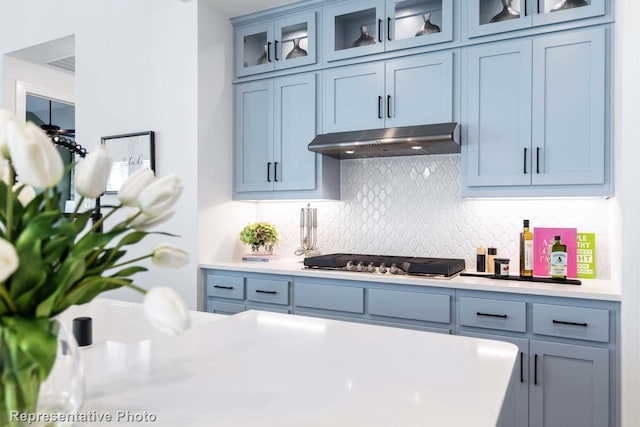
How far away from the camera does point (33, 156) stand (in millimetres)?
521

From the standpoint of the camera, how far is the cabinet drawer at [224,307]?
3.14 metres

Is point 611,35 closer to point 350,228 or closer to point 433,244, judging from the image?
point 433,244

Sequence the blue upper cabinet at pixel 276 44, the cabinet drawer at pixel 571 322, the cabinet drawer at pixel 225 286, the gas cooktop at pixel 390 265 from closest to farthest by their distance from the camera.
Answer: the cabinet drawer at pixel 571 322 < the gas cooktop at pixel 390 265 < the cabinet drawer at pixel 225 286 < the blue upper cabinet at pixel 276 44

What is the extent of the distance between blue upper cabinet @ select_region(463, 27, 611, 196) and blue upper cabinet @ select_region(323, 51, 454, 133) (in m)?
0.15

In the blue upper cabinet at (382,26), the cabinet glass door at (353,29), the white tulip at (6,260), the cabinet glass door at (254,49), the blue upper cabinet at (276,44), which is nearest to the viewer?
the white tulip at (6,260)

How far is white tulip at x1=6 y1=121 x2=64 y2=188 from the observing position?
0.52 meters

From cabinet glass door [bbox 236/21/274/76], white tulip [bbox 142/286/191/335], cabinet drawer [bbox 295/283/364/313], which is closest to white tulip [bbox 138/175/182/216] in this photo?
white tulip [bbox 142/286/191/335]

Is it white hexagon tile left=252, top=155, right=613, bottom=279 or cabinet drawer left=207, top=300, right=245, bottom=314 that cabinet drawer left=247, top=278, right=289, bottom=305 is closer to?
cabinet drawer left=207, top=300, right=245, bottom=314

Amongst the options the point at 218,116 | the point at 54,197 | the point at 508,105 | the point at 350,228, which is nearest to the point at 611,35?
the point at 508,105

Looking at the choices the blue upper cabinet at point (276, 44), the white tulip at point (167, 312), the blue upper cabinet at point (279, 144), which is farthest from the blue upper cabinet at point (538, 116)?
the white tulip at point (167, 312)

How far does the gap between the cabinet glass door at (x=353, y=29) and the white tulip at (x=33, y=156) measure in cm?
271

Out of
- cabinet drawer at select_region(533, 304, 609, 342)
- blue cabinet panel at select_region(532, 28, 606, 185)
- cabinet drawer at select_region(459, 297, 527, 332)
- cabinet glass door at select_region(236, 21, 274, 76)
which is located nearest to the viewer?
cabinet drawer at select_region(533, 304, 609, 342)

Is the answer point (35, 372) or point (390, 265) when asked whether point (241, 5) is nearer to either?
point (390, 265)

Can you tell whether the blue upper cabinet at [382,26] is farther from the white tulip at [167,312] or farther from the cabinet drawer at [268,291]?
the white tulip at [167,312]
